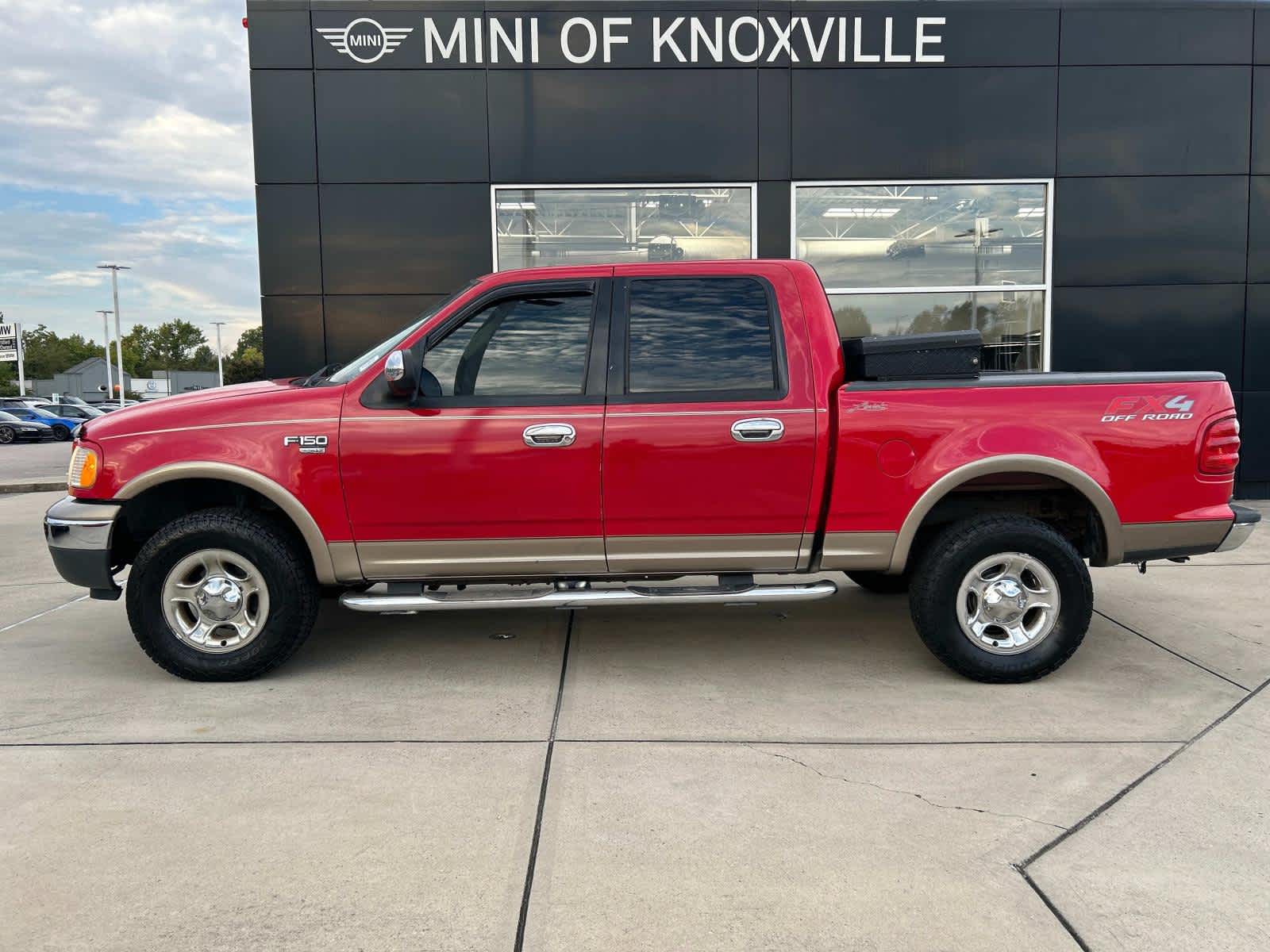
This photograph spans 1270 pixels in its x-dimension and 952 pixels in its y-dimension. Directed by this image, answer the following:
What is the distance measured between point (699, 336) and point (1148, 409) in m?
2.16

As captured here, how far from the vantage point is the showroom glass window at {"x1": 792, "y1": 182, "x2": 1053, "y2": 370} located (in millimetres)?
10555

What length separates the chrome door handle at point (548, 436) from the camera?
445cm

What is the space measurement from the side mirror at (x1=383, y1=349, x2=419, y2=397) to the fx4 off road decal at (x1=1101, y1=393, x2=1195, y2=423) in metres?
3.26

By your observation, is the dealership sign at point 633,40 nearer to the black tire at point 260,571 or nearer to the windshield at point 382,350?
the windshield at point 382,350

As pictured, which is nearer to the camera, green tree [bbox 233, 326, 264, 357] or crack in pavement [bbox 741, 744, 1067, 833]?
crack in pavement [bbox 741, 744, 1067, 833]

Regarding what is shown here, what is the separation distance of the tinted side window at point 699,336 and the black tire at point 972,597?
46.6 inches

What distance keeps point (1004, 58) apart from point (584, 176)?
4814 mm

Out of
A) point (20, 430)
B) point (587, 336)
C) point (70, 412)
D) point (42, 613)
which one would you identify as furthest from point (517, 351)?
point (70, 412)

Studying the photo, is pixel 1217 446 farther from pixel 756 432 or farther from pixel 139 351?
pixel 139 351

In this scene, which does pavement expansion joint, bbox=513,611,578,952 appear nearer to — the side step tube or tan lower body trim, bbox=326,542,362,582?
the side step tube

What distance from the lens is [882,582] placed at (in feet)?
20.4

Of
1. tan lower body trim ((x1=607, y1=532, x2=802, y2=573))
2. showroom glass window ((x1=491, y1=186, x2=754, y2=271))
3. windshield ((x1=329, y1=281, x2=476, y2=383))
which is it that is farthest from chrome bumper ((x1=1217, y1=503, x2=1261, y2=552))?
showroom glass window ((x1=491, y1=186, x2=754, y2=271))

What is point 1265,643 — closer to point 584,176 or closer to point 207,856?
point 207,856

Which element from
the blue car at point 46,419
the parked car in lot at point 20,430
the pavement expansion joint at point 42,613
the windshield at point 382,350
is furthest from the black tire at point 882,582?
the parked car in lot at point 20,430
